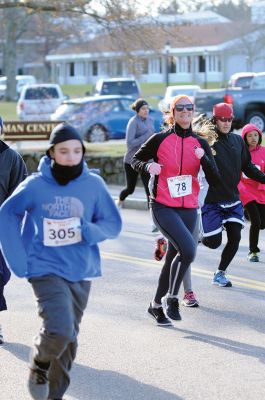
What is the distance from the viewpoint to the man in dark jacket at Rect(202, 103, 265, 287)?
9.49m

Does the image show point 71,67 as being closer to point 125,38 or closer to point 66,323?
point 125,38

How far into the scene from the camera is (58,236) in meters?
5.55

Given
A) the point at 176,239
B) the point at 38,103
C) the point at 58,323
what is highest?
the point at 58,323

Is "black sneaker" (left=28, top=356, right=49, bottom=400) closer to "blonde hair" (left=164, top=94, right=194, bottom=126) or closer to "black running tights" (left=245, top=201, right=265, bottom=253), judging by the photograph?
"blonde hair" (left=164, top=94, right=194, bottom=126)

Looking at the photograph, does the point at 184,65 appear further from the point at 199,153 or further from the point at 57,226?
the point at 57,226

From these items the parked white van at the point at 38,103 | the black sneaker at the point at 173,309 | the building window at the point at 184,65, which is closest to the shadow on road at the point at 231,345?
the black sneaker at the point at 173,309

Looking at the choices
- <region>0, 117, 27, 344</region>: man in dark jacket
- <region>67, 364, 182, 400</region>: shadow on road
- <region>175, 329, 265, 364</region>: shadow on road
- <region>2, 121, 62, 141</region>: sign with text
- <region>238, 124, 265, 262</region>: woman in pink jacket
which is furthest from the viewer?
<region>2, 121, 62, 141</region>: sign with text

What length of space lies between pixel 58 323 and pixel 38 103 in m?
36.0

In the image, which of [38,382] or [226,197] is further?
[226,197]

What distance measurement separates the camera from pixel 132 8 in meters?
25.2

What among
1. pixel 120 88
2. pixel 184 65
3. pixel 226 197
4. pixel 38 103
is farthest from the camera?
pixel 184 65

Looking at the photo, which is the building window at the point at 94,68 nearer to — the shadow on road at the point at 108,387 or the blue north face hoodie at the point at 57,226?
the shadow on road at the point at 108,387

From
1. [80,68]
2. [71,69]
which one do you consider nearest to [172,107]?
[80,68]

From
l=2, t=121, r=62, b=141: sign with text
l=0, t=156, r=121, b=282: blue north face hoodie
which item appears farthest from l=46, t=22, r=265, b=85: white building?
l=0, t=156, r=121, b=282: blue north face hoodie
